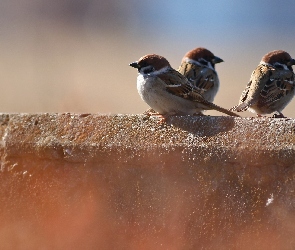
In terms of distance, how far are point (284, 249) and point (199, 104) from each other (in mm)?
1368

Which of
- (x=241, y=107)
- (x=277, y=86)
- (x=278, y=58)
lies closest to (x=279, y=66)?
(x=278, y=58)

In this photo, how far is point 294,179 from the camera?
278 cm

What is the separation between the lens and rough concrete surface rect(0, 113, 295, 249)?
285cm

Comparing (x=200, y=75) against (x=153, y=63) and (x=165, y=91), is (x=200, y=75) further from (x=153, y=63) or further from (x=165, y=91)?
(x=165, y=91)

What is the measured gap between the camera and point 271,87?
4.71 meters

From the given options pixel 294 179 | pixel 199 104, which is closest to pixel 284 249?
pixel 294 179

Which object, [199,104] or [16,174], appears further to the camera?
[199,104]

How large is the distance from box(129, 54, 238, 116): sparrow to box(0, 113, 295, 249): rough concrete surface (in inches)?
32.2

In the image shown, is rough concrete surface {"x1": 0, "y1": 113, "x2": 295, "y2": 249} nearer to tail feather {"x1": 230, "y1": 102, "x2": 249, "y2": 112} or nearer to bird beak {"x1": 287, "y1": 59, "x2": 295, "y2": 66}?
tail feather {"x1": 230, "y1": 102, "x2": 249, "y2": 112}

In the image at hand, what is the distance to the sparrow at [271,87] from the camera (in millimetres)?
4648

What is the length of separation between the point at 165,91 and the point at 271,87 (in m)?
0.89

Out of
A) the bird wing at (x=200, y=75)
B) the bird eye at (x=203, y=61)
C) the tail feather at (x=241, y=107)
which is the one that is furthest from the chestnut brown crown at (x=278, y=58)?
the bird eye at (x=203, y=61)

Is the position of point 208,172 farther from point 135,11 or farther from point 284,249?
point 135,11

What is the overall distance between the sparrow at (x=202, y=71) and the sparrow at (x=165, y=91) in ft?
3.39
